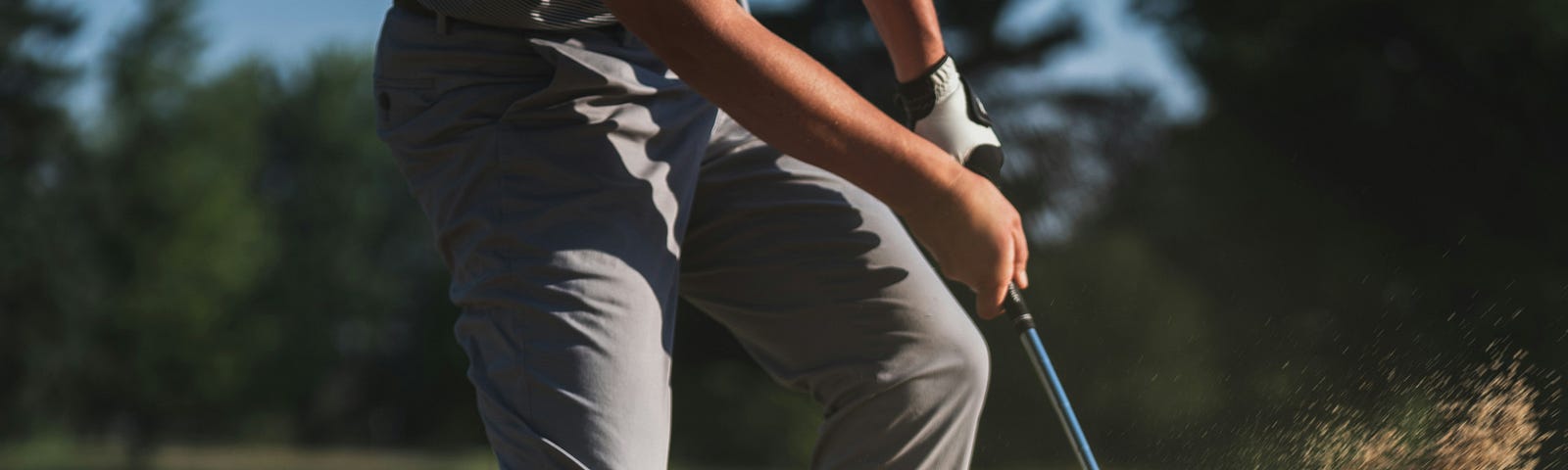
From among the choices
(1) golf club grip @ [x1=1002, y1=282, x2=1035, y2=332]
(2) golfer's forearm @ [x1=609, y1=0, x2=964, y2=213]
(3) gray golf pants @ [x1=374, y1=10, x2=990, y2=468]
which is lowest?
(1) golf club grip @ [x1=1002, y1=282, x2=1035, y2=332]

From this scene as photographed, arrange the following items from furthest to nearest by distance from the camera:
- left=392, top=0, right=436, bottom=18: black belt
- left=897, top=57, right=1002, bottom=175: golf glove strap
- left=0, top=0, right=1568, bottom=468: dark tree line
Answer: left=0, top=0, right=1568, bottom=468: dark tree line < left=897, top=57, right=1002, bottom=175: golf glove strap < left=392, top=0, right=436, bottom=18: black belt

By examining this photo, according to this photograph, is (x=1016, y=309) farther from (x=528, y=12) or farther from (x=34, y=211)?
(x=34, y=211)

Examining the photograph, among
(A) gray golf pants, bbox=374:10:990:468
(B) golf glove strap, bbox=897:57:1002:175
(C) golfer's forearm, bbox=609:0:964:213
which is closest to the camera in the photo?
(C) golfer's forearm, bbox=609:0:964:213

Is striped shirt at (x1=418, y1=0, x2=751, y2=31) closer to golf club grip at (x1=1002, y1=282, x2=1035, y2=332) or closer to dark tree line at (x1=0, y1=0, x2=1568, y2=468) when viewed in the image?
golf club grip at (x1=1002, y1=282, x2=1035, y2=332)

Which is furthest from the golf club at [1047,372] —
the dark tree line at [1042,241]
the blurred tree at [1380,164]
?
the blurred tree at [1380,164]

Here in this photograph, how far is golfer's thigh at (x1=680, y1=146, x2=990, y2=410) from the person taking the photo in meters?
2.26

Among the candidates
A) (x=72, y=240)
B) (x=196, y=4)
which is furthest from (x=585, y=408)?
(x=196, y=4)

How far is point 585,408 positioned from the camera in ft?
6.54

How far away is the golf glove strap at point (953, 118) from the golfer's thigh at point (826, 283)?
0.23m

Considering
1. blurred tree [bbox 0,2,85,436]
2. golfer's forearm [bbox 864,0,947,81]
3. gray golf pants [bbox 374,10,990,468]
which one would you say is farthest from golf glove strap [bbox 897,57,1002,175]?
blurred tree [bbox 0,2,85,436]

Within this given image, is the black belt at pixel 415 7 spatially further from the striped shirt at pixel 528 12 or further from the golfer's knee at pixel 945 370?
the golfer's knee at pixel 945 370

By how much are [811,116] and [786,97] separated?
4cm

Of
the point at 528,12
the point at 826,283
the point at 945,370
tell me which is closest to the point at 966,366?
the point at 945,370

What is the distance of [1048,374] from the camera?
2.33 metres
